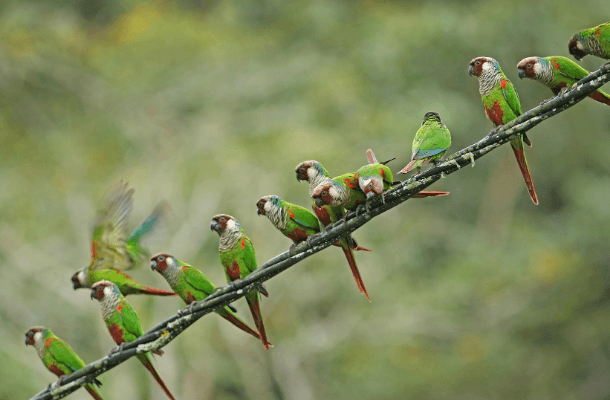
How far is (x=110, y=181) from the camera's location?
16.9 m

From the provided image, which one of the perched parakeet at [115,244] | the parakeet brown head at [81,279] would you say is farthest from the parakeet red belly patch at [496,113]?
the parakeet brown head at [81,279]

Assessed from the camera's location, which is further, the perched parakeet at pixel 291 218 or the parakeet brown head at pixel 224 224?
the parakeet brown head at pixel 224 224

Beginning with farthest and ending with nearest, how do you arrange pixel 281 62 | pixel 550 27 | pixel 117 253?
pixel 281 62
pixel 550 27
pixel 117 253

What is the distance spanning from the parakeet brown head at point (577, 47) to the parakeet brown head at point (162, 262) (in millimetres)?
2386

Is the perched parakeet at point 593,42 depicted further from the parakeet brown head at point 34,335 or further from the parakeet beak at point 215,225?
the parakeet brown head at point 34,335

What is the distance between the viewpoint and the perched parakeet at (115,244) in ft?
12.7

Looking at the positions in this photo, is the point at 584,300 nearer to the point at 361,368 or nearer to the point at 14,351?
the point at 361,368

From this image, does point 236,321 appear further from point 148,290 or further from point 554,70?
point 554,70

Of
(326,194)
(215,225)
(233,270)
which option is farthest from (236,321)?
(326,194)

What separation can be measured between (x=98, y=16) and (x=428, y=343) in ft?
61.3

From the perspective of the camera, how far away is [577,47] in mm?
2842

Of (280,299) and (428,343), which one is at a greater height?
(280,299)

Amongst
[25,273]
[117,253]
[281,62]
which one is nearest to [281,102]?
[281,62]

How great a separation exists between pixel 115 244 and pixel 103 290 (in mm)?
490
